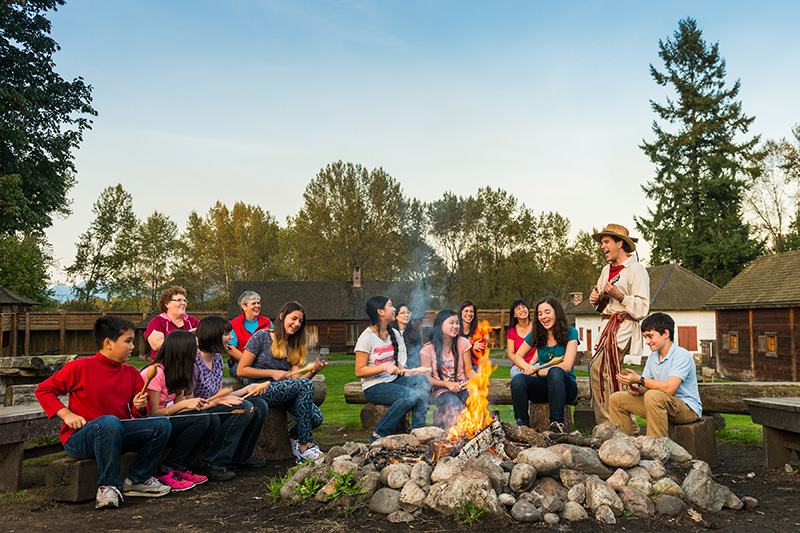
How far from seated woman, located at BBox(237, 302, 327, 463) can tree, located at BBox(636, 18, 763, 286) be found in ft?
102

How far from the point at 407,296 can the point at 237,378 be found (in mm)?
30777

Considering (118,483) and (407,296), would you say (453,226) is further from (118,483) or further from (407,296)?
(118,483)

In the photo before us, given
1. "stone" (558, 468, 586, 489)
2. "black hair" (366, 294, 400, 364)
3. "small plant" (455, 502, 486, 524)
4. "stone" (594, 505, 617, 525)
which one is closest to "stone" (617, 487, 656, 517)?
"stone" (594, 505, 617, 525)

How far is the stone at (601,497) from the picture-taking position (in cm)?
404

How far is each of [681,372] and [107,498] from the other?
4.79 metres

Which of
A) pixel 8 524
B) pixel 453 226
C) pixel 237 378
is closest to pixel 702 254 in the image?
pixel 453 226

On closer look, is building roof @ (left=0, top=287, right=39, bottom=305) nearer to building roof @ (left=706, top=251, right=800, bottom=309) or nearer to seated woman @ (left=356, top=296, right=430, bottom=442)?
seated woman @ (left=356, top=296, right=430, bottom=442)

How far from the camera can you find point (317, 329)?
127 feet

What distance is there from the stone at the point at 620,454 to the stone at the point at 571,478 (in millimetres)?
308

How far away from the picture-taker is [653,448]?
15.3ft

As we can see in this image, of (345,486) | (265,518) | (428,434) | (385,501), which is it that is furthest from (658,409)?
(265,518)

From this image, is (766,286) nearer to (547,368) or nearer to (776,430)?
(776,430)

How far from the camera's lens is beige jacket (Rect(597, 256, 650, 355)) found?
5586 millimetres

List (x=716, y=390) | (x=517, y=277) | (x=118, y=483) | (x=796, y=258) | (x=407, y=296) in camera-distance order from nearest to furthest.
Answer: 1. (x=118, y=483)
2. (x=716, y=390)
3. (x=796, y=258)
4. (x=407, y=296)
5. (x=517, y=277)
